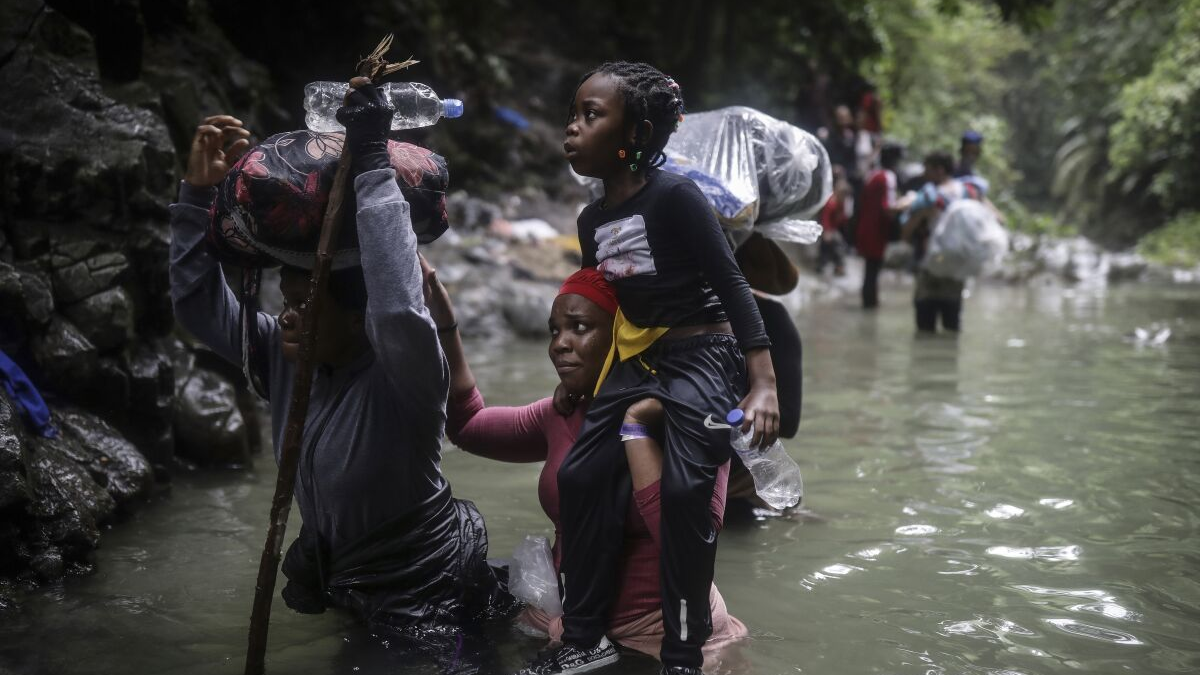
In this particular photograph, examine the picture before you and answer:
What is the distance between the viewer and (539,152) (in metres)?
16.7

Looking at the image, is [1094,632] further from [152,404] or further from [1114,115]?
[1114,115]

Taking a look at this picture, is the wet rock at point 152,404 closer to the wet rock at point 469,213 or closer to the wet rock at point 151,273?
the wet rock at point 151,273

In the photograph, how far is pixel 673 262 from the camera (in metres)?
2.90

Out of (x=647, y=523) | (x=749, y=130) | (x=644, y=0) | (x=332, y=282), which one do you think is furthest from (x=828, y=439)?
(x=644, y=0)

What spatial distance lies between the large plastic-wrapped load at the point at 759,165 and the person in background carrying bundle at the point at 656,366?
30.8 inches

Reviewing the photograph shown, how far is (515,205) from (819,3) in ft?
25.6

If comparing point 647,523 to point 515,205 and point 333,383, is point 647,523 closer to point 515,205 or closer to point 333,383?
point 333,383

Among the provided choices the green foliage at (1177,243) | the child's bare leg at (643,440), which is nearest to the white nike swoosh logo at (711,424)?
the child's bare leg at (643,440)

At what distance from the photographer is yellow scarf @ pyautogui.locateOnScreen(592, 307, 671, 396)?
9.54 ft

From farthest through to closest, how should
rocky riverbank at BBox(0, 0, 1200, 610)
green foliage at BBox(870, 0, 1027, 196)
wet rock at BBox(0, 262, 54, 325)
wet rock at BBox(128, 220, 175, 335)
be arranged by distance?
green foliage at BBox(870, 0, 1027, 196)
wet rock at BBox(128, 220, 175, 335)
wet rock at BBox(0, 262, 54, 325)
rocky riverbank at BBox(0, 0, 1200, 610)

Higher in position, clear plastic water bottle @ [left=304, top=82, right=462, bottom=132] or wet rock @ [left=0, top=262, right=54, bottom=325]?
clear plastic water bottle @ [left=304, top=82, right=462, bottom=132]

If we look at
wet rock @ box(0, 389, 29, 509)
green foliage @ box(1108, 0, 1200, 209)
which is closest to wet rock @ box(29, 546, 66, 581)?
wet rock @ box(0, 389, 29, 509)

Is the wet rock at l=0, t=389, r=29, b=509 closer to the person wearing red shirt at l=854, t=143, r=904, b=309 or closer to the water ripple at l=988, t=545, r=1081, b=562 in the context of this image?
the water ripple at l=988, t=545, r=1081, b=562

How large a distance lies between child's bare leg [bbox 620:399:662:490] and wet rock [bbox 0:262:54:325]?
248 centimetres
